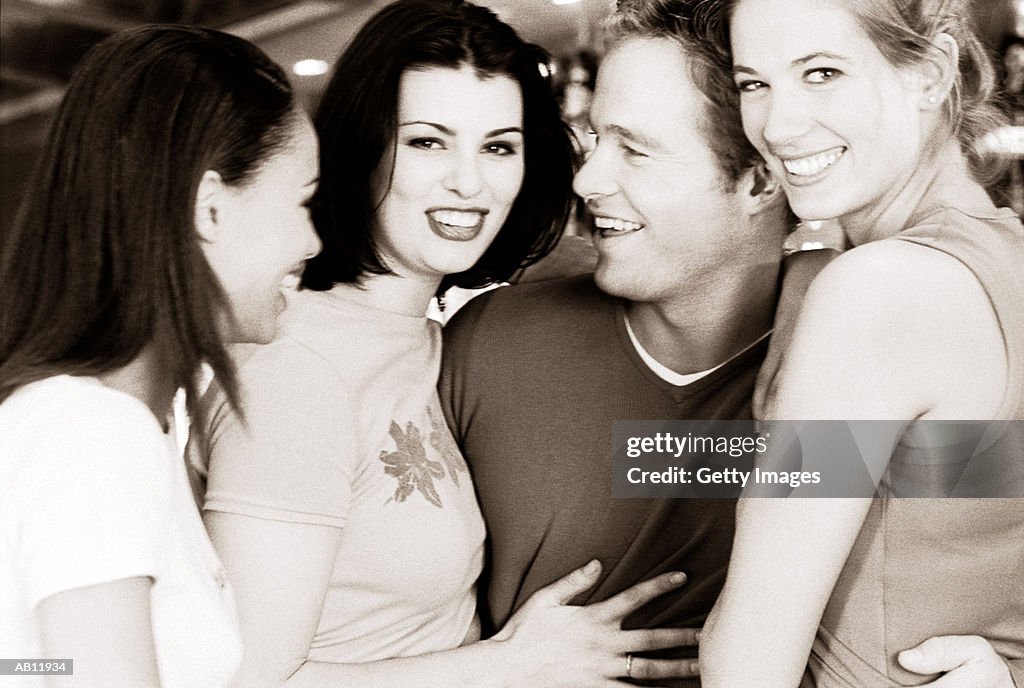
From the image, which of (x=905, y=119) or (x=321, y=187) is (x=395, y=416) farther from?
(x=905, y=119)

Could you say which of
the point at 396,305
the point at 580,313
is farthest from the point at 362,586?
the point at 580,313

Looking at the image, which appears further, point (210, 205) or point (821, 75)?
point (821, 75)

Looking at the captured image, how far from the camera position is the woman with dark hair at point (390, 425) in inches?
40.7

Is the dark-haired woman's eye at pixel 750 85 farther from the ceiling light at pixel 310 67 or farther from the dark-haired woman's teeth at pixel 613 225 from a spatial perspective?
the ceiling light at pixel 310 67

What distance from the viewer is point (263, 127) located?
3.05 feet

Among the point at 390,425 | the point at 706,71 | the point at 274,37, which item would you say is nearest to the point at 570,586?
the point at 390,425

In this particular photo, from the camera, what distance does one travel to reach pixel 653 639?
46.8 inches

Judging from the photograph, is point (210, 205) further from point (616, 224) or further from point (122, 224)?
point (616, 224)

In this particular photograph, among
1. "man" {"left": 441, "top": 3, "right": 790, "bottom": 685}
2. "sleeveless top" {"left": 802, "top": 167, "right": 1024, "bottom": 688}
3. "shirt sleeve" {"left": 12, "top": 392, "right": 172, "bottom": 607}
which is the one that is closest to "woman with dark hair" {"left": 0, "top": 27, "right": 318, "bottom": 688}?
"shirt sleeve" {"left": 12, "top": 392, "right": 172, "bottom": 607}

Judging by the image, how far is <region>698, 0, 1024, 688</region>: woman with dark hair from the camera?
914mm

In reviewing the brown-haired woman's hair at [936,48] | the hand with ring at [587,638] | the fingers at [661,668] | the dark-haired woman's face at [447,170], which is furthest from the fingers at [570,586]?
the brown-haired woman's hair at [936,48]

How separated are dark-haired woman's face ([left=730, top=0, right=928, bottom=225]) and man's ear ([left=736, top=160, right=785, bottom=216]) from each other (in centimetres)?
11

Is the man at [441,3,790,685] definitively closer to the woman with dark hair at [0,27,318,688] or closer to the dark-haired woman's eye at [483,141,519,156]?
the dark-haired woman's eye at [483,141,519,156]

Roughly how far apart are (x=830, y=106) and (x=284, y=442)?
633mm
